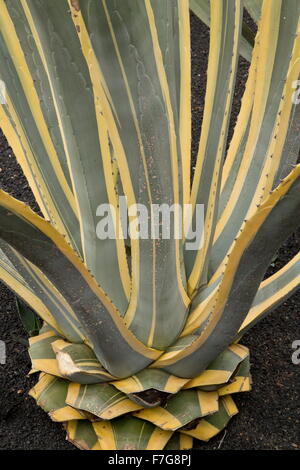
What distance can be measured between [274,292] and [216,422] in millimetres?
213

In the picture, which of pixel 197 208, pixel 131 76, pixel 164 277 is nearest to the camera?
pixel 131 76

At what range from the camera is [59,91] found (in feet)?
2.41

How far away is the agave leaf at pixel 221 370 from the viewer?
0.88 metres

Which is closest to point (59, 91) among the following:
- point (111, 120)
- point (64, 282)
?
point (111, 120)

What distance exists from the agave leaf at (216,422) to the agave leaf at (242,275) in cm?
10

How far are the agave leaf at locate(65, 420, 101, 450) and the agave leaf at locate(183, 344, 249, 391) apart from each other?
0.15 metres

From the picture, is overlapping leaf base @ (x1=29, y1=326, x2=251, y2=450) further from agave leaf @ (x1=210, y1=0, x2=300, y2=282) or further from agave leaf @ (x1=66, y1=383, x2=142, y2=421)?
agave leaf @ (x1=210, y1=0, x2=300, y2=282)

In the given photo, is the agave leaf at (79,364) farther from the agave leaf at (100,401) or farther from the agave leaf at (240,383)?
the agave leaf at (240,383)

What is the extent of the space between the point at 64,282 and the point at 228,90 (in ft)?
1.08

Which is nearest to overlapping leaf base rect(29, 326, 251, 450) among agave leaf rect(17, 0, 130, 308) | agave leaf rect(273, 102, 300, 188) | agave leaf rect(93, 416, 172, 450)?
Answer: agave leaf rect(93, 416, 172, 450)

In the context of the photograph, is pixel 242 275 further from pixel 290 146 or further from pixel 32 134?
pixel 32 134

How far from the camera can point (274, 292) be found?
0.88 metres

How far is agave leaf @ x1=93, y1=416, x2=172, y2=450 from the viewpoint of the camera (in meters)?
0.89
